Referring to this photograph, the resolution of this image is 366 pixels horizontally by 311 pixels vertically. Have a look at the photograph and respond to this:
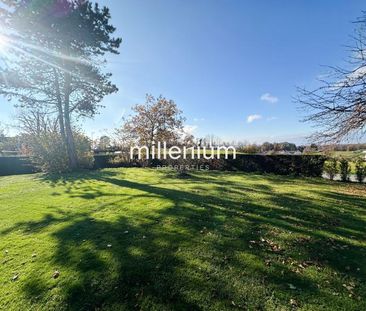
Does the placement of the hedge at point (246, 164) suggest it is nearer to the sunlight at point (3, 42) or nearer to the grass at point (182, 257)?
the sunlight at point (3, 42)

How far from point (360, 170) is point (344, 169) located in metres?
0.73

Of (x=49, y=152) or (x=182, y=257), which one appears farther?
(x=49, y=152)

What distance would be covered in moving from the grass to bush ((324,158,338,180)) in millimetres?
8407

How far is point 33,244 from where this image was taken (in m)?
3.82

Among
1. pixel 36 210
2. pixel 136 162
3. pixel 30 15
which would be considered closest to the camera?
pixel 36 210

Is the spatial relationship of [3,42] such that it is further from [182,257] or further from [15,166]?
[182,257]

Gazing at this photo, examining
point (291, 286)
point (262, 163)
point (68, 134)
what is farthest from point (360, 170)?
point (68, 134)

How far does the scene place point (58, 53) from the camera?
12938mm

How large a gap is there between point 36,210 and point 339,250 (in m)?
6.86

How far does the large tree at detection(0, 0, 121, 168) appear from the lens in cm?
1148

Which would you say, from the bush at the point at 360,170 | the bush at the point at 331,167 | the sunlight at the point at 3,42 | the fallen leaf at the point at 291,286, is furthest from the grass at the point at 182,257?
the sunlight at the point at 3,42

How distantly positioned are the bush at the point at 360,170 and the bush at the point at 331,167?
1064mm

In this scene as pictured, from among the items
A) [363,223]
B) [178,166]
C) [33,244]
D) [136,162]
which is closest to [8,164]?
[136,162]

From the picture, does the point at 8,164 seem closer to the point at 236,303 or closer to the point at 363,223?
the point at 236,303
